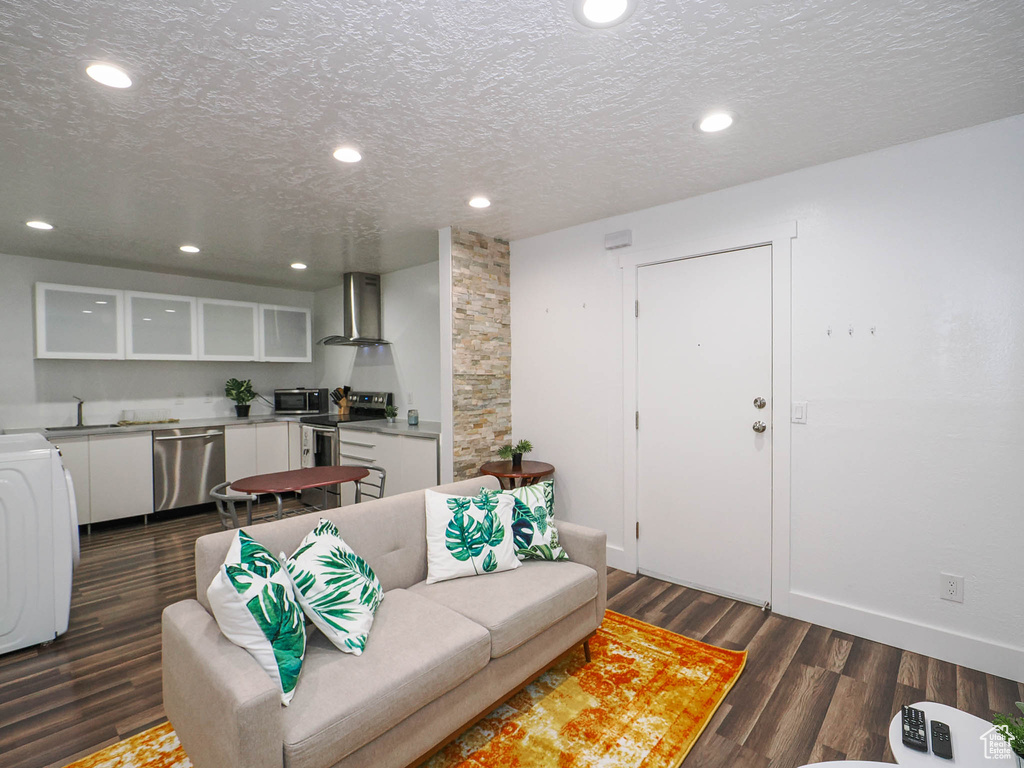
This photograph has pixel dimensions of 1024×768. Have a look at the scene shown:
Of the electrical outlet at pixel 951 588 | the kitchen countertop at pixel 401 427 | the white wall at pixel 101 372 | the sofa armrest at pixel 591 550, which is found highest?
the white wall at pixel 101 372

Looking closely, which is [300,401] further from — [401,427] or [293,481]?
[293,481]

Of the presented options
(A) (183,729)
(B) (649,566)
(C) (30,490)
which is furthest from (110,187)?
(B) (649,566)

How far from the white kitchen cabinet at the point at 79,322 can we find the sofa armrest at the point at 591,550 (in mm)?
4783

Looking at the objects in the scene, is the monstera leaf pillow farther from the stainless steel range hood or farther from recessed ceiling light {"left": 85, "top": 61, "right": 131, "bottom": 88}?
the stainless steel range hood

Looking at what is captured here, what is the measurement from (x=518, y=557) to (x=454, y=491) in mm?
477

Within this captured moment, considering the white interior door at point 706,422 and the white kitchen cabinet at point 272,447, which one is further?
the white kitchen cabinet at point 272,447

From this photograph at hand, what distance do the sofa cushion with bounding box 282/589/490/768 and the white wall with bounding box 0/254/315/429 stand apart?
4.70m

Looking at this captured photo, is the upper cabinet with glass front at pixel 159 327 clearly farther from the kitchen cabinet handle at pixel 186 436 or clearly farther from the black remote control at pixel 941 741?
the black remote control at pixel 941 741

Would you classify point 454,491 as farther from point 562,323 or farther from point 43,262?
point 43,262

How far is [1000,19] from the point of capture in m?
1.60

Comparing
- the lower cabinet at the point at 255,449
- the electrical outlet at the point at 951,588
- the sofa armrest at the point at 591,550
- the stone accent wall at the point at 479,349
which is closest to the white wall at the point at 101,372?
the lower cabinet at the point at 255,449

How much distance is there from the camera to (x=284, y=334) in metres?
5.96

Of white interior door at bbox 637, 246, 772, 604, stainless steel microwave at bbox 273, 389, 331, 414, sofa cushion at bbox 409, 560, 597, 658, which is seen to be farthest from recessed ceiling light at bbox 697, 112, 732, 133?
stainless steel microwave at bbox 273, 389, 331, 414

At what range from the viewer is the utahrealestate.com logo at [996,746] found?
1.23 meters
